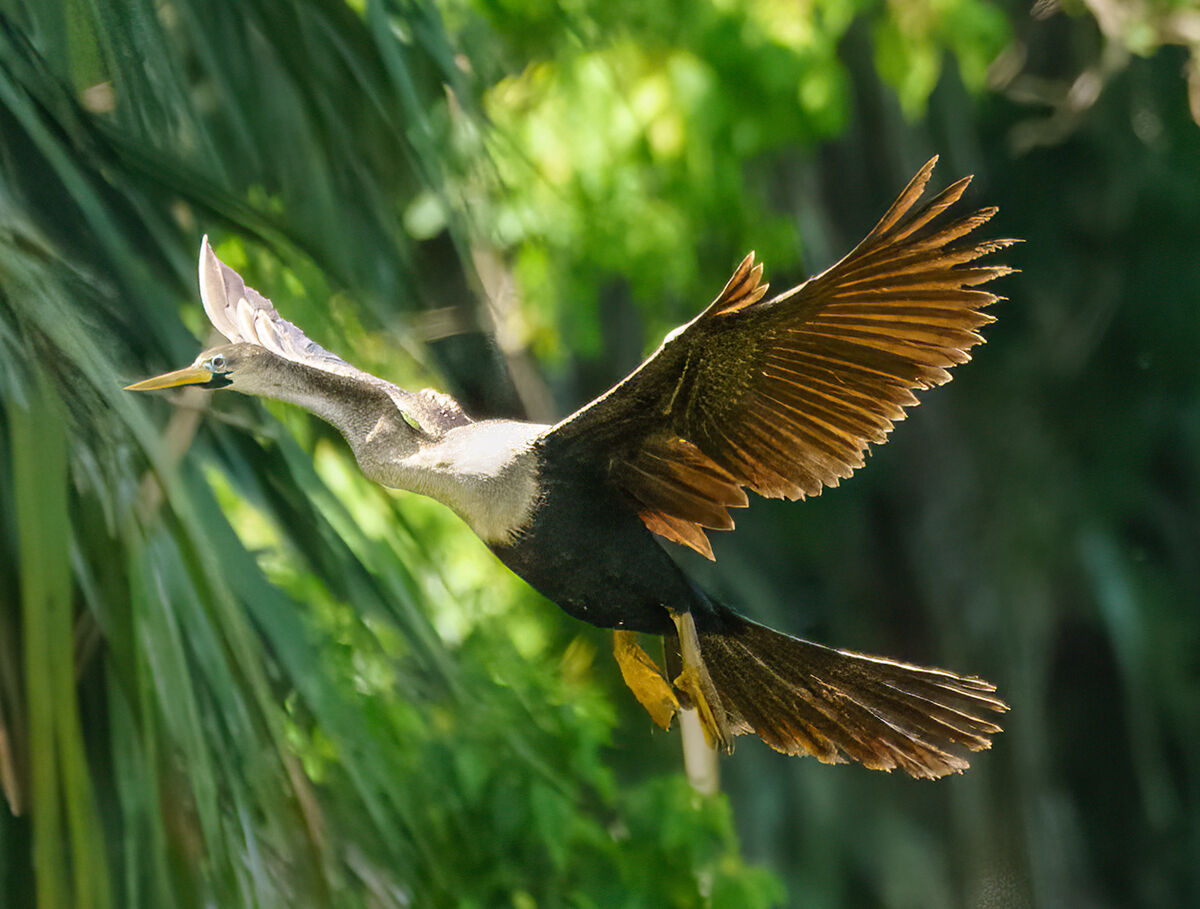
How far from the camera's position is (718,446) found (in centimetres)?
171

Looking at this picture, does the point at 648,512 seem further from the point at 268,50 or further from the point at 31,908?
the point at 268,50

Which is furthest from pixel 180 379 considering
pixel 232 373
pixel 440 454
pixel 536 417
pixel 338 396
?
pixel 536 417

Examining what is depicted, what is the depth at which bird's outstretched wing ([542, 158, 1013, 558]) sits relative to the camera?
60.4 inches

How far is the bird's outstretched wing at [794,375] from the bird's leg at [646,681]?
194mm

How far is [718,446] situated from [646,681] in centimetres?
33

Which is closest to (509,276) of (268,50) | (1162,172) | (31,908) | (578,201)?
(578,201)

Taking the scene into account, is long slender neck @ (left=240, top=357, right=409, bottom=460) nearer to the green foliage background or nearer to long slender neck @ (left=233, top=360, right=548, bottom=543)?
long slender neck @ (left=233, top=360, right=548, bottom=543)

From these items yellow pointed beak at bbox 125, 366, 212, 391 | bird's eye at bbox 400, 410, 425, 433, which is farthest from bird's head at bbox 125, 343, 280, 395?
bird's eye at bbox 400, 410, 425, 433

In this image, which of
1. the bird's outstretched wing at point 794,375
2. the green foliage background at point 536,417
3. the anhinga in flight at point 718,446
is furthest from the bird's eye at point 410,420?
the green foliage background at point 536,417

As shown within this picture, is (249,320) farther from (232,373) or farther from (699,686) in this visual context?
(699,686)

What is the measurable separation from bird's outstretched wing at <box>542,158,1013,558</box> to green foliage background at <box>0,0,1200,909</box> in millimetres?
486

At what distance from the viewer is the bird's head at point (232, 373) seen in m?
1.74

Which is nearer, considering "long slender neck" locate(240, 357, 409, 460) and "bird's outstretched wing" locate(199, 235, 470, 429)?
"long slender neck" locate(240, 357, 409, 460)

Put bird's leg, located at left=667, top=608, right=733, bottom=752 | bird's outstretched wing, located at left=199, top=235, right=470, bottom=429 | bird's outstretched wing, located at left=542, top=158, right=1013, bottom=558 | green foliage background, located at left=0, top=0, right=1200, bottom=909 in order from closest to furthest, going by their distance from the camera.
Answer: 1. bird's outstretched wing, located at left=542, top=158, right=1013, bottom=558
2. green foliage background, located at left=0, top=0, right=1200, bottom=909
3. bird's leg, located at left=667, top=608, right=733, bottom=752
4. bird's outstretched wing, located at left=199, top=235, right=470, bottom=429
